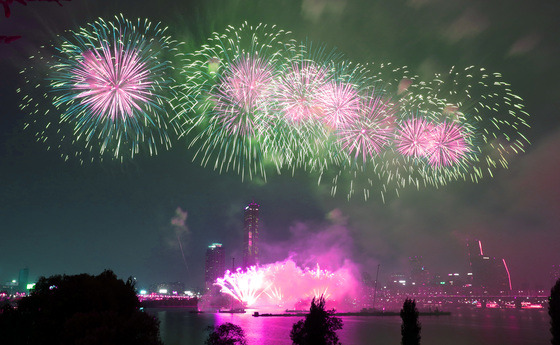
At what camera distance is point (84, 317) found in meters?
27.0

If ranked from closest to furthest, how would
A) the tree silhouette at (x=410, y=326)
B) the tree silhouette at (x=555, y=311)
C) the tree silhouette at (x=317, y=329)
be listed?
1. the tree silhouette at (x=317, y=329)
2. the tree silhouette at (x=555, y=311)
3. the tree silhouette at (x=410, y=326)

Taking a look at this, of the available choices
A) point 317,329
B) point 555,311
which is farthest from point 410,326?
point 317,329

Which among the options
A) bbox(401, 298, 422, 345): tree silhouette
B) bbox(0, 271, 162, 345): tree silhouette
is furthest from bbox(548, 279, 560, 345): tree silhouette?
bbox(0, 271, 162, 345): tree silhouette

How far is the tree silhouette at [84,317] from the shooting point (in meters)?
26.4

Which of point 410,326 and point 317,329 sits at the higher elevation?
point 317,329

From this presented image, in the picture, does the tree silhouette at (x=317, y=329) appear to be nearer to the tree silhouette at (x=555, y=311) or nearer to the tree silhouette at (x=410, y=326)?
the tree silhouette at (x=410, y=326)

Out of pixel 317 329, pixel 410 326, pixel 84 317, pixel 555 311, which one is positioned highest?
pixel 84 317

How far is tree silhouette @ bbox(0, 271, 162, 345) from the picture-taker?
26375 millimetres

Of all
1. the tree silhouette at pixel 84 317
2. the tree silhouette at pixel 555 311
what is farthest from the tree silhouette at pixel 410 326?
the tree silhouette at pixel 84 317

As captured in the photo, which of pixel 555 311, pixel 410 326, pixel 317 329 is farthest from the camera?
pixel 410 326

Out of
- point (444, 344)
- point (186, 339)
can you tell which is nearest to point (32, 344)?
point (186, 339)

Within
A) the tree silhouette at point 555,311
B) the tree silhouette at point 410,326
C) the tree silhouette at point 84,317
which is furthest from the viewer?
the tree silhouette at point 410,326

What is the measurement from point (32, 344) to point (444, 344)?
95.2m

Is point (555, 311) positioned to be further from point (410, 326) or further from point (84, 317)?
point (84, 317)
